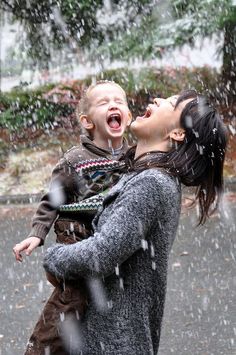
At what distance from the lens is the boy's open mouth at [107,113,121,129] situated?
281 cm

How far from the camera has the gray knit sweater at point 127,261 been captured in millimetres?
1960

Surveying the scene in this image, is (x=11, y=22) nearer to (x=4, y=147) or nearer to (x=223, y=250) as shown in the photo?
(x=4, y=147)

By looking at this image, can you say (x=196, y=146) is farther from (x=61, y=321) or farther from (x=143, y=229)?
(x=61, y=321)

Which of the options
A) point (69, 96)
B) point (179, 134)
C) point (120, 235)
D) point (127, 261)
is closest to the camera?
point (120, 235)

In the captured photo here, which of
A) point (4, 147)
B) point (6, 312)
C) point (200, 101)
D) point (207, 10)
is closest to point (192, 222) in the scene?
point (6, 312)

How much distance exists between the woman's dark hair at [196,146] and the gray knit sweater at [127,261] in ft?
0.26

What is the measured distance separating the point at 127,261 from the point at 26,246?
614 millimetres

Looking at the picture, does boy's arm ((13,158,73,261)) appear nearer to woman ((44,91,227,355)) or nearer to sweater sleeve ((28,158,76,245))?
sweater sleeve ((28,158,76,245))

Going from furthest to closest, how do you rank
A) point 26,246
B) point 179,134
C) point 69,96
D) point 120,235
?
1. point 69,96
2. point 26,246
3. point 179,134
4. point 120,235

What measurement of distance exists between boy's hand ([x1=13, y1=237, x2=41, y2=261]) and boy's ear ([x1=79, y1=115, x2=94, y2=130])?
57 centimetres

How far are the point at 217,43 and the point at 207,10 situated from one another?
1.15 meters

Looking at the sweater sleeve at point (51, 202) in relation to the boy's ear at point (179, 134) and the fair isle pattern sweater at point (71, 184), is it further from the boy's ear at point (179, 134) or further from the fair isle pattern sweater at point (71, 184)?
the boy's ear at point (179, 134)

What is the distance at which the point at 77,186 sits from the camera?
2.63 metres

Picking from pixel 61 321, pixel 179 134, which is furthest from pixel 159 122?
pixel 61 321
